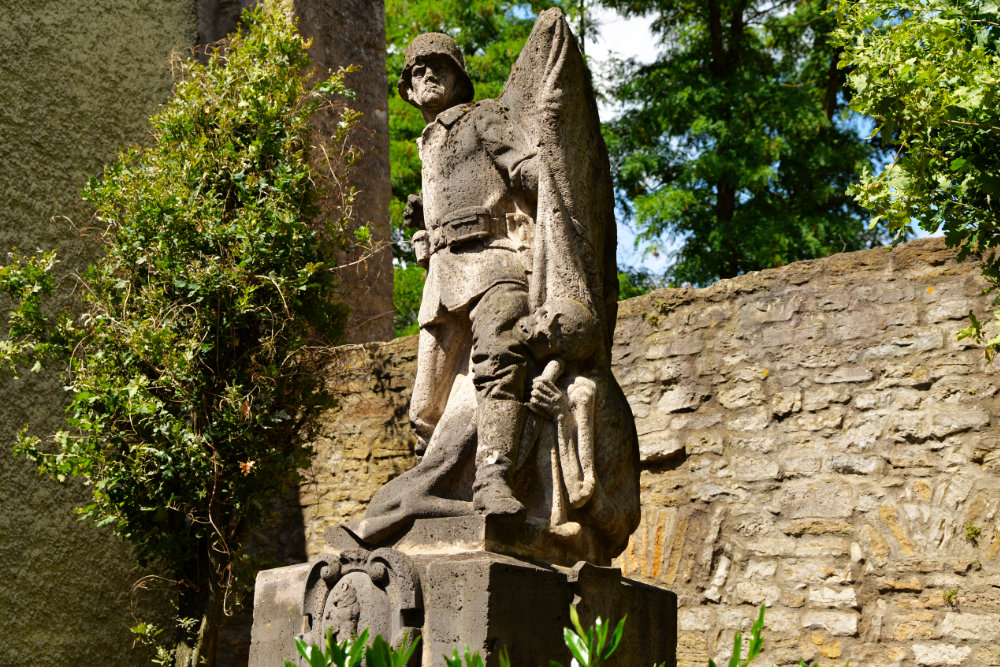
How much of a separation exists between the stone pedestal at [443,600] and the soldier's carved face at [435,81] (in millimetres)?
1646

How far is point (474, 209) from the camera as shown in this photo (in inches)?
155

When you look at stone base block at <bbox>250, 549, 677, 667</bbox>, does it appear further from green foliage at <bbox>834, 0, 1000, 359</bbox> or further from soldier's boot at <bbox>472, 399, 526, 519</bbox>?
green foliage at <bbox>834, 0, 1000, 359</bbox>

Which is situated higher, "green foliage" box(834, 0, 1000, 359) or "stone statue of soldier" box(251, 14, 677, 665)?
"green foliage" box(834, 0, 1000, 359)

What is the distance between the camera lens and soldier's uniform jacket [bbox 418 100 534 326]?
12.7ft

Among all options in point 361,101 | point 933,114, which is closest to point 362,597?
point 933,114

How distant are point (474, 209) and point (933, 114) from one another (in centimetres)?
166

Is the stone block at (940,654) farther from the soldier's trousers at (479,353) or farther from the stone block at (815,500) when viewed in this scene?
the soldier's trousers at (479,353)

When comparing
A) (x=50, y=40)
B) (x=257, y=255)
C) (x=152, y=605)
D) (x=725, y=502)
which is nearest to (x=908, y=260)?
(x=725, y=502)

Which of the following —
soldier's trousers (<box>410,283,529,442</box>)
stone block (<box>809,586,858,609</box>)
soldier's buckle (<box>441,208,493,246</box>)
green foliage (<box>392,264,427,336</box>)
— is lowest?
stone block (<box>809,586,858,609</box>)

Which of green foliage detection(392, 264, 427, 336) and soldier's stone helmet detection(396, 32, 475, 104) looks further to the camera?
green foliage detection(392, 264, 427, 336)

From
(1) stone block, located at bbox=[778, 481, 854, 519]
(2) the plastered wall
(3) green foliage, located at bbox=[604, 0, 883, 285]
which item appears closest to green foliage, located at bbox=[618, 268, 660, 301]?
(3) green foliage, located at bbox=[604, 0, 883, 285]

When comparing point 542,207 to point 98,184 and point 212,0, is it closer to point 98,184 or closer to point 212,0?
point 98,184

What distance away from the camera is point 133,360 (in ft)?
19.5

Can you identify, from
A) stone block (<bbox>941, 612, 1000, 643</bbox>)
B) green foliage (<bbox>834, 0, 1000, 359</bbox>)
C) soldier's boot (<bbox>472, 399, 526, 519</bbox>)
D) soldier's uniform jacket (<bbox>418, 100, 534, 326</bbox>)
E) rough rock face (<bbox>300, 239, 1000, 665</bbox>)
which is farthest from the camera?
rough rock face (<bbox>300, 239, 1000, 665</bbox>)
